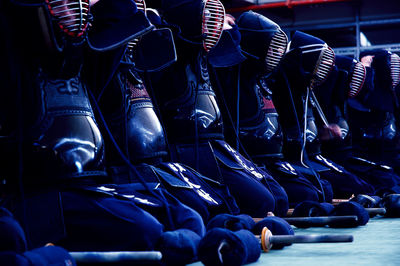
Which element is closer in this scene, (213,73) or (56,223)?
(56,223)

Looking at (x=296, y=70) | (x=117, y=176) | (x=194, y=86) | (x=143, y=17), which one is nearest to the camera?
(x=143, y=17)

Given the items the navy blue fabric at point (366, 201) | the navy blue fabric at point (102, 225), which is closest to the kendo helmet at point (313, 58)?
the navy blue fabric at point (366, 201)

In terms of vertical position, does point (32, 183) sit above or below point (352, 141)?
above

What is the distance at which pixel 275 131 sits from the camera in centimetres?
359

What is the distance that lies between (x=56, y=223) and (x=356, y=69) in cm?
328

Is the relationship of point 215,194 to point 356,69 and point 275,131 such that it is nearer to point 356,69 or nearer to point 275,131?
point 275,131

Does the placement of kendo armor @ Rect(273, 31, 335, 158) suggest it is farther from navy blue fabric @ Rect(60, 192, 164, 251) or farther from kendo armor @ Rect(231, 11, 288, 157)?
navy blue fabric @ Rect(60, 192, 164, 251)

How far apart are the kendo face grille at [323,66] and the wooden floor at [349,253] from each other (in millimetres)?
1538

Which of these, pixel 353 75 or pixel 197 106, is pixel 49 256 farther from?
pixel 353 75

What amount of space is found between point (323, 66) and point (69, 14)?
2.46 m

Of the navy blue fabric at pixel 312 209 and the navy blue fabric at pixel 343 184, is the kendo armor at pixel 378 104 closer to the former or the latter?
the navy blue fabric at pixel 343 184

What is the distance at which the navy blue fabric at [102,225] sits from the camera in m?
1.89

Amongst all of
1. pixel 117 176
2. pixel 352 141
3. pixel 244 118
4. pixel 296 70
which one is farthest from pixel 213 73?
pixel 352 141

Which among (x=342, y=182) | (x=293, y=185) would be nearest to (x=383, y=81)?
(x=342, y=182)
